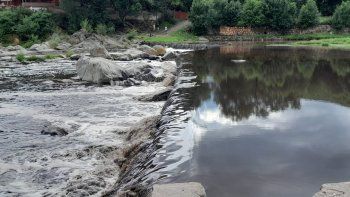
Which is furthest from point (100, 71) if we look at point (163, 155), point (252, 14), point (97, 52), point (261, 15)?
point (261, 15)

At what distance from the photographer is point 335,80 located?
27953 mm

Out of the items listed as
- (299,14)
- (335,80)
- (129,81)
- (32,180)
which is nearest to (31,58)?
(129,81)

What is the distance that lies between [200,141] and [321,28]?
73591 mm

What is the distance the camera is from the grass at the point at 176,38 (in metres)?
76.5

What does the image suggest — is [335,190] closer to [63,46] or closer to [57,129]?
[57,129]

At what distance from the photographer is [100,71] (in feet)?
113

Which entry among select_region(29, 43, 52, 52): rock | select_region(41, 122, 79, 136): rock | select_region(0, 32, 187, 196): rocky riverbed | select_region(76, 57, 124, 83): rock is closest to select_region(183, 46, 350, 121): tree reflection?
select_region(0, 32, 187, 196): rocky riverbed

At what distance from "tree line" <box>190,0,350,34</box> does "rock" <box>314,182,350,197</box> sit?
71.7 meters

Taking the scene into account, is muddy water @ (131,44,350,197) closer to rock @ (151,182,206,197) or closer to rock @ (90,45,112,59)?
rock @ (151,182,206,197)

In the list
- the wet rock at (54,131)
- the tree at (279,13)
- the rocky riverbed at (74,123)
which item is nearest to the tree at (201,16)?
the tree at (279,13)

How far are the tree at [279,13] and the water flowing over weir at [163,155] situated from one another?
64.7m

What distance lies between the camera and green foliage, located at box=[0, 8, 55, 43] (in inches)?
3071

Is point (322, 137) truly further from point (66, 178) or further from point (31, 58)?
point (31, 58)

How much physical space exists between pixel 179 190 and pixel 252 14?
73526mm
